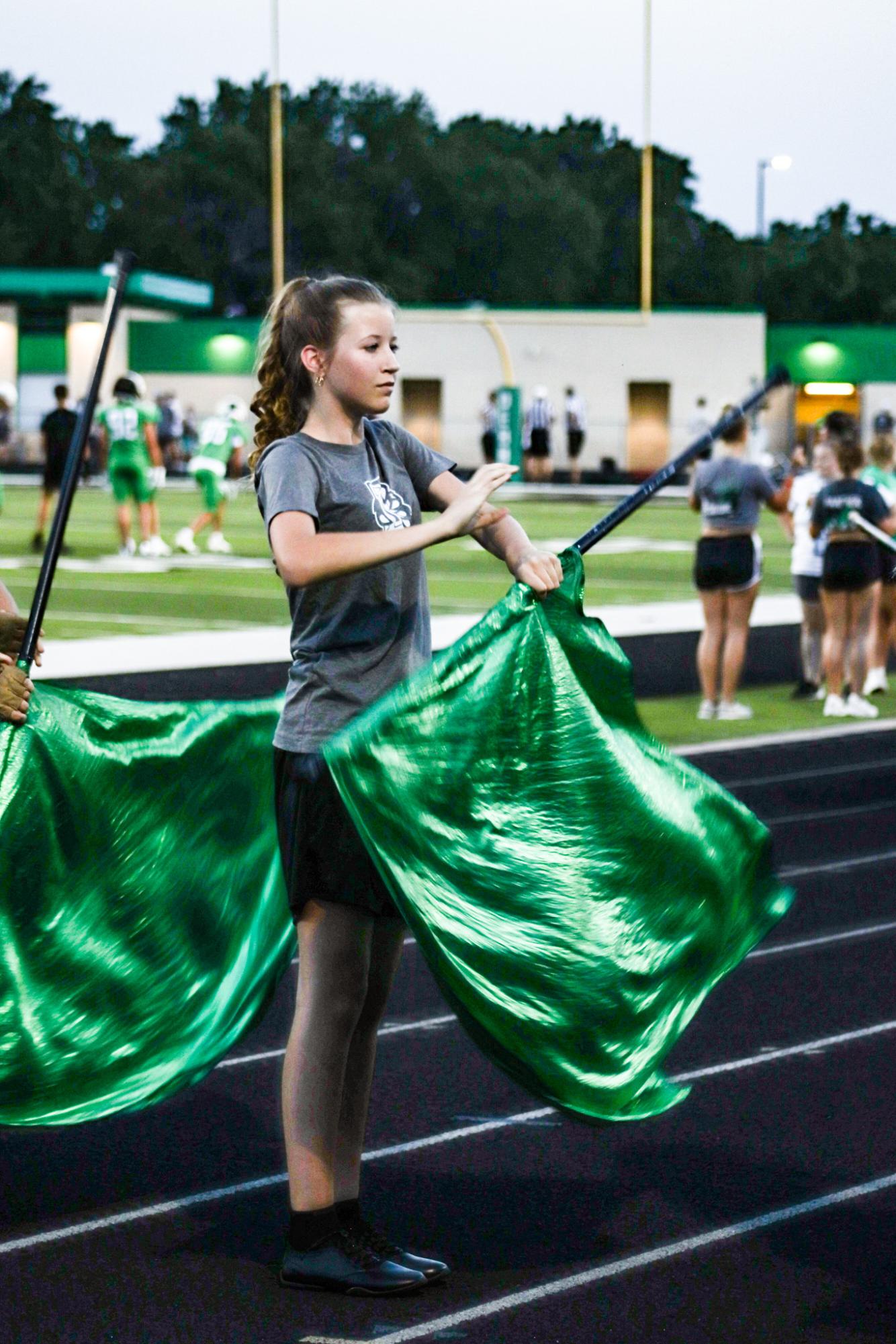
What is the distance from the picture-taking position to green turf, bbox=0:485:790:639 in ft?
57.7

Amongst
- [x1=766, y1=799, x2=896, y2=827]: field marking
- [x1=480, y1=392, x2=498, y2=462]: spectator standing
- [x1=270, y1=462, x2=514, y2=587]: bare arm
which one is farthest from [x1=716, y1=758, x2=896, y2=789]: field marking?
[x1=480, y1=392, x2=498, y2=462]: spectator standing

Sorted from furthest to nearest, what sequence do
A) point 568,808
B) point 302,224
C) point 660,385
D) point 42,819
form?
1. point 302,224
2. point 660,385
3. point 42,819
4. point 568,808

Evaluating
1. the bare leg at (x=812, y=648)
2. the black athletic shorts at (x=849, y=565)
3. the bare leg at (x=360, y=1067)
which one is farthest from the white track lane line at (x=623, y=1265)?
the bare leg at (x=812, y=648)

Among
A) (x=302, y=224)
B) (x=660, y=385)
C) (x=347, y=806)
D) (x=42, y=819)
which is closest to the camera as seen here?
(x=347, y=806)

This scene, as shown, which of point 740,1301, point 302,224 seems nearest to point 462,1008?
point 740,1301

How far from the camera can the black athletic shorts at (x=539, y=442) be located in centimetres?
4609

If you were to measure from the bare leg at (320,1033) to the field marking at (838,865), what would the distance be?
440cm

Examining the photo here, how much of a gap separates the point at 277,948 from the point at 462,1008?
0.82 m

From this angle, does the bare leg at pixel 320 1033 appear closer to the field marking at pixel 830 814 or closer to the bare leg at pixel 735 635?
the field marking at pixel 830 814

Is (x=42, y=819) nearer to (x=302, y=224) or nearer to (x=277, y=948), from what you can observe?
(x=277, y=948)

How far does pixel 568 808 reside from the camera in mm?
4023

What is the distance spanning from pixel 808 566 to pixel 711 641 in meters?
0.90

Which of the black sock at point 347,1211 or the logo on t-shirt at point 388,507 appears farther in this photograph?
the black sock at point 347,1211

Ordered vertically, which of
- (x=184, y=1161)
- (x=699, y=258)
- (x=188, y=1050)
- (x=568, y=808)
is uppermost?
(x=699, y=258)
